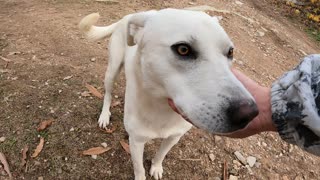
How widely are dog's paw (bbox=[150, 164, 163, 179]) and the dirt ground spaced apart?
0.09 m

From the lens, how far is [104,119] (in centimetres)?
359

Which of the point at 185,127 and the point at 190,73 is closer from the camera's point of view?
the point at 190,73

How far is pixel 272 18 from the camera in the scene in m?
7.07

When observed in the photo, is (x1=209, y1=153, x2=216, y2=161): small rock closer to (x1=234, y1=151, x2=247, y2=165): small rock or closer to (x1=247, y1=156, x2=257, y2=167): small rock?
(x1=234, y1=151, x2=247, y2=165): small rock

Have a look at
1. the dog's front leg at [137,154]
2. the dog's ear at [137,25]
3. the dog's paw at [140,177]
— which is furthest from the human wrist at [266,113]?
the dog's paw at [140,177]

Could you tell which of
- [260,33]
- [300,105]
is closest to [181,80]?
[300,105]

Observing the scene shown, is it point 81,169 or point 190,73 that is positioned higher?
point 190,73

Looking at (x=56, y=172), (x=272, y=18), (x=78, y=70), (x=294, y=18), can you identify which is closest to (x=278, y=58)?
(x=272, y=18)

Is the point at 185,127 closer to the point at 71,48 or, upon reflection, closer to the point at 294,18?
the point at 71,48

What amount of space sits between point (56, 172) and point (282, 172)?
2.05 m

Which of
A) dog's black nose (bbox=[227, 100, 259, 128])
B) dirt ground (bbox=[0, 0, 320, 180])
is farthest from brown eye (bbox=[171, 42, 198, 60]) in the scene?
dirt ground (bbox=[0, 0, 320, 180])

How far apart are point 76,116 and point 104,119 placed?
0.28m

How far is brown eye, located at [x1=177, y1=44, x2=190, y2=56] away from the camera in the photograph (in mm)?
1938

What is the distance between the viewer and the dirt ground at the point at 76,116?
3.26 metres
